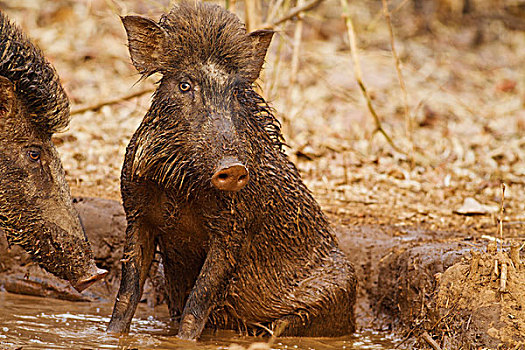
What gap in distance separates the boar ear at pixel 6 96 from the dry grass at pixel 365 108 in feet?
8.57

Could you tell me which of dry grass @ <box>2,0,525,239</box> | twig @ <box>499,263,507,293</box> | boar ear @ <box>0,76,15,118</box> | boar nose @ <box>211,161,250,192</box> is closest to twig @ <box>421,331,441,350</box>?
twig @ <box>499,263,507,293</box>

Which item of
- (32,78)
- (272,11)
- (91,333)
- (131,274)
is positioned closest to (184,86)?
(32,78)

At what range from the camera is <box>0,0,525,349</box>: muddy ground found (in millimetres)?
5168

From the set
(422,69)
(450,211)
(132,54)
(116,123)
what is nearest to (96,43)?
(116,123)

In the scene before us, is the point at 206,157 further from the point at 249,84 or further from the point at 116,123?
the point at 116,123

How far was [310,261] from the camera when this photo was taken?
17.8 feet

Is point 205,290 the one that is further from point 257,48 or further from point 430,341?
point 257,48

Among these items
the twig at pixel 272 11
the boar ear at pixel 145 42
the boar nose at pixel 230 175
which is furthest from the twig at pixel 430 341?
the twig at pixel 272 11

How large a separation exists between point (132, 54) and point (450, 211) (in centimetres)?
433

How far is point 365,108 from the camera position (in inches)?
465

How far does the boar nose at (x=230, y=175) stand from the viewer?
13.4 feet

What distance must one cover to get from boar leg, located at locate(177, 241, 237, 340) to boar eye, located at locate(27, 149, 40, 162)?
1280 mm

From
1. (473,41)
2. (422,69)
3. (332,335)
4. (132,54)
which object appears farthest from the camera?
(473,41)

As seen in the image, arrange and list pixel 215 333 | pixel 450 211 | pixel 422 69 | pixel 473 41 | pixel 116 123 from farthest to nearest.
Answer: pixel 473 41 → pixel 422 69 → pixel 116 123 → pixel 450 211 → pixel 215 333
